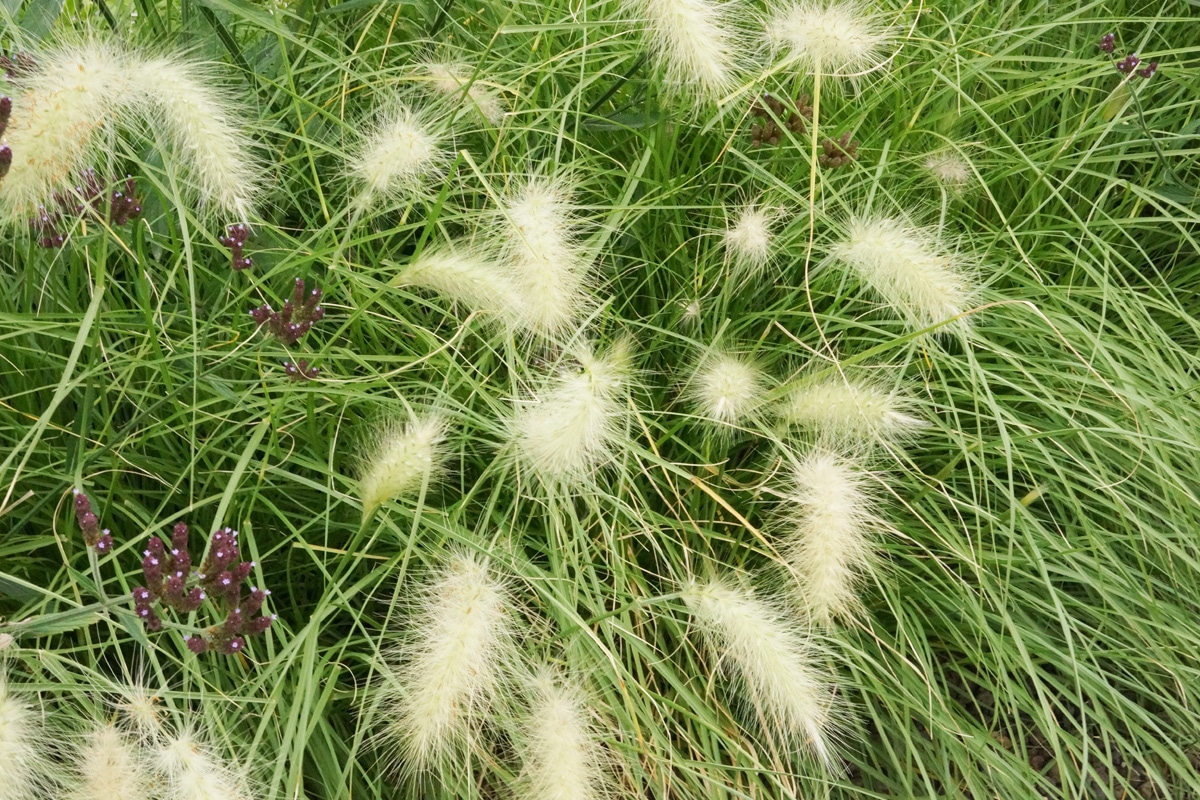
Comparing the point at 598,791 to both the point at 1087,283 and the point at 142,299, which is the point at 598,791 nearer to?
the point at 142,299

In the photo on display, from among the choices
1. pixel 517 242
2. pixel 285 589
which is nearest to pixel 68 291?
pixel 285 589

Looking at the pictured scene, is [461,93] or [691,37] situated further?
[461,93]

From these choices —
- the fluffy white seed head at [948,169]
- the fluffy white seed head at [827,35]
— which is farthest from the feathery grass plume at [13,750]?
the fluffy white seed head at [948,169]

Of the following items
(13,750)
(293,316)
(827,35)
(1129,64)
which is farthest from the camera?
(1129,64)

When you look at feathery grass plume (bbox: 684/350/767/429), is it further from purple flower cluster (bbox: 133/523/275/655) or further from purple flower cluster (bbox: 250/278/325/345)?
purple flower cluster (bbox: 133/523/275/655)

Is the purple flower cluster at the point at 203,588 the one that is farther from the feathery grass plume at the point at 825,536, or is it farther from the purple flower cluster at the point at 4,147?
the feathery grass plume at the point at 825,536

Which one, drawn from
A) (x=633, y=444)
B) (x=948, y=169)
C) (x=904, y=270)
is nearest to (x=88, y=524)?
(x=633, y=444)

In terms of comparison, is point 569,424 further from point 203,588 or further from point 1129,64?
point 1129,64
